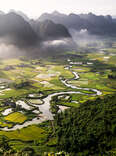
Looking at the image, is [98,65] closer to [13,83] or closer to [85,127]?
[13,83]

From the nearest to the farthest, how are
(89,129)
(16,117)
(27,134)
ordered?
1. (89,129)
2. (27,134)
3. (16,117)

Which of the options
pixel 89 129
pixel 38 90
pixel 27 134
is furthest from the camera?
pixel 38 90

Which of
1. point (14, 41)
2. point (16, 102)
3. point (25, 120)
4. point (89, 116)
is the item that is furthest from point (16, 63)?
point (89, 116)

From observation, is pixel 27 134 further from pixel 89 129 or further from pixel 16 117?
pixel 89 129

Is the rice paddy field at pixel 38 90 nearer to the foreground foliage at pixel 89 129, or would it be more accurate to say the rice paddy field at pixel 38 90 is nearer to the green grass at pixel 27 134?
the green grass at pixel 27 134

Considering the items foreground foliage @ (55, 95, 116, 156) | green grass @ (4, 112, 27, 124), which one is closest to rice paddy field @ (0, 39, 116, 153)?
green grass @ (4, 112, 27, 124)

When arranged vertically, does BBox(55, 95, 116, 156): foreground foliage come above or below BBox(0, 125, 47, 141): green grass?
above

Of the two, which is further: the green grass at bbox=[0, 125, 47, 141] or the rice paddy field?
the rice paddy field

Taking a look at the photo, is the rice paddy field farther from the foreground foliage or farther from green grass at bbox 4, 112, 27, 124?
the foreground foliage

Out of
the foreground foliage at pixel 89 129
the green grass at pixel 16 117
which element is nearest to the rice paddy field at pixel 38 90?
the green grass at pixel 16 117

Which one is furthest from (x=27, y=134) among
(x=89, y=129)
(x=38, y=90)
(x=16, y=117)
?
(x=38, y=90)

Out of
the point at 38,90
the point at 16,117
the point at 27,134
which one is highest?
the point at 38,90
